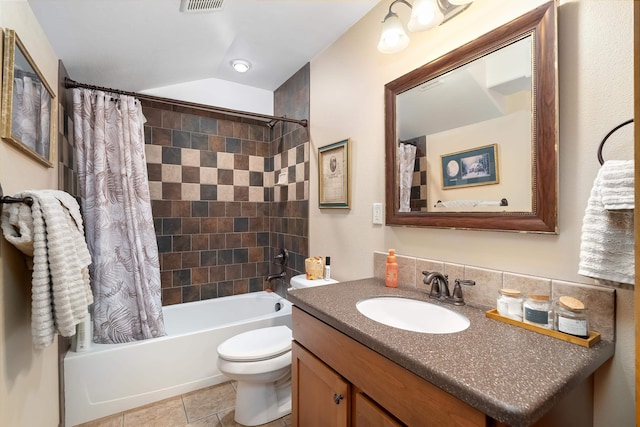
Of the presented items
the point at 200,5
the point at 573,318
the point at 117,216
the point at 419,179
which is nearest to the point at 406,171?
the point at 419,179

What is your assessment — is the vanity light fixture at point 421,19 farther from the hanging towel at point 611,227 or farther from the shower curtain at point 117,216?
the shower curtain at point 117,216

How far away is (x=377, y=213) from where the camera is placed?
159 centimetres

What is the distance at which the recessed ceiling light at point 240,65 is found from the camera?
7.40 ft

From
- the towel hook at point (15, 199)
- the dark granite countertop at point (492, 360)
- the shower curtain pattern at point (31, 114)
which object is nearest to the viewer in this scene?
the dark granite countertop at point (492, 360)

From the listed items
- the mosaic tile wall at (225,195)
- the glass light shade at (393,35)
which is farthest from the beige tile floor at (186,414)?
the glass light shade at (393,35)

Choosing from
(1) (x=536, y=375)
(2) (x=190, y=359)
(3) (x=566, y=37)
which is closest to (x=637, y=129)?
(1) (x=536, y=375)

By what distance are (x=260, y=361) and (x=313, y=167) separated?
1.37 metres

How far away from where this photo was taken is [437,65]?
4.16 ft

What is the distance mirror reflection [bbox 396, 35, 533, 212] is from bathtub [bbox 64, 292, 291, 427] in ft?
5.02

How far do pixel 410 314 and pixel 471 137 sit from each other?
773mm

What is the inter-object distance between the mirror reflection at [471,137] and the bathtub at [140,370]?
1530mm

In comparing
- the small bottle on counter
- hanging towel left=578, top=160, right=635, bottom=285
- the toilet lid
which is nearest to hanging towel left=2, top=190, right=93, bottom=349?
the toilet lid

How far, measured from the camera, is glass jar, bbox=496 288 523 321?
3.04ft

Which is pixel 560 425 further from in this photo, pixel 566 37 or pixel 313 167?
pixel 313 167
